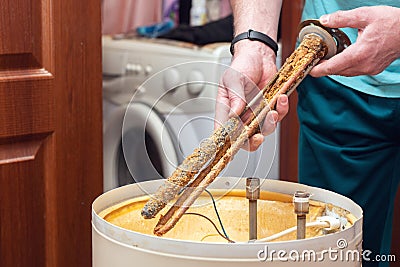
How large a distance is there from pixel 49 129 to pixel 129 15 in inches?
60.2

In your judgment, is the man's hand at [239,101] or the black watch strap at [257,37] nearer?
the man's hand at [239,101]

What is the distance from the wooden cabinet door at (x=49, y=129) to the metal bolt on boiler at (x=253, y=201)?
1.89 feet

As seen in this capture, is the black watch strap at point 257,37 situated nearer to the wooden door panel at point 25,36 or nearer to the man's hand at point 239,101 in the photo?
the man's hand at point 239,101

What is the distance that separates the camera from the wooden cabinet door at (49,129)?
4.06 ft

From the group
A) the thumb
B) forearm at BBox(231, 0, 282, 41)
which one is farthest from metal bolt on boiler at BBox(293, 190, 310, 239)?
forearm at BBox(231, 0, 282, 41)

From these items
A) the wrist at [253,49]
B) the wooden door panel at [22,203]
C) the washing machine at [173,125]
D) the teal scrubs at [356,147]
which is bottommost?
the wooden door panel at [22,203]

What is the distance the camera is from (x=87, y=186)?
1.36 meters

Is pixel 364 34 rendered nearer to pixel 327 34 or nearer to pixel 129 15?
pixel 327 34

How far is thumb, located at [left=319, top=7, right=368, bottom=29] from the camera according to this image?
93cm

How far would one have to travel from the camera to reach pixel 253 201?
2.81ft

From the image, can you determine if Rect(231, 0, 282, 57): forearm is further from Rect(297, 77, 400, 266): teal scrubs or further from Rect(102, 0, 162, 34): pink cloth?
Rect(102, 0, 162, 34): pink cloth

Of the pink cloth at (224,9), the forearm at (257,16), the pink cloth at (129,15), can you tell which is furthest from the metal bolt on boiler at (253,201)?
the pink cloth at (129,15)

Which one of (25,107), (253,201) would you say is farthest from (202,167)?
(25,107)

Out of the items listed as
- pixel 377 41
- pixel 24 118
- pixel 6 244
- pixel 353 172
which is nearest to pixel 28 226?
pixel 6 244
